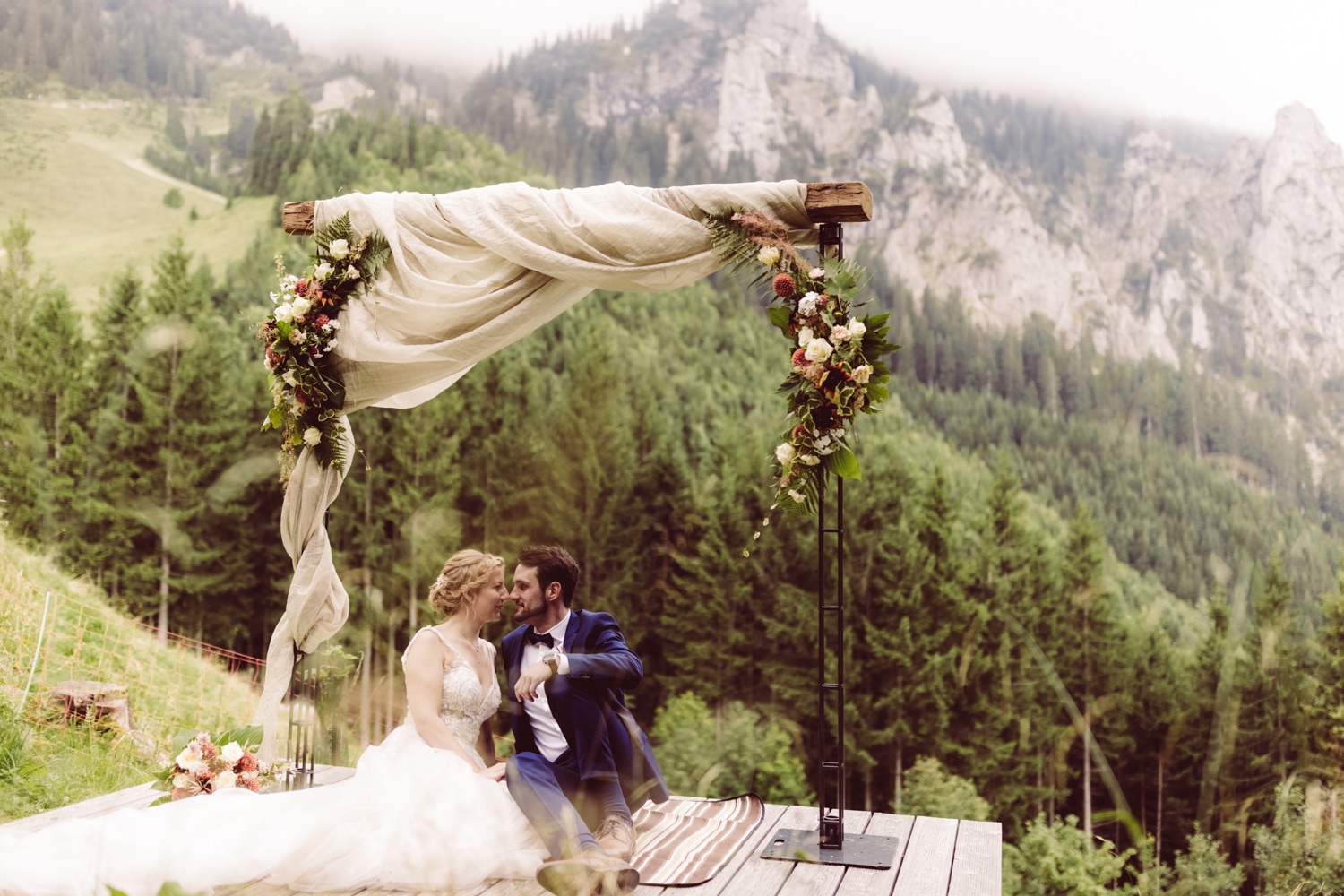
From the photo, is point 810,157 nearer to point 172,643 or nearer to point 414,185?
point 414,185

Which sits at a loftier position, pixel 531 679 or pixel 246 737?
pixel 531 679

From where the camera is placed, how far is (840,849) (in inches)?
149

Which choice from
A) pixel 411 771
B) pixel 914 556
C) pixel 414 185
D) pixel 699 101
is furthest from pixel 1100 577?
pixel 699 101

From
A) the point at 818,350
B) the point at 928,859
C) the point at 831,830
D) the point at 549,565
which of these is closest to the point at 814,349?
the point at 818,350

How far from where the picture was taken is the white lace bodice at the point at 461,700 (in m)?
3.51

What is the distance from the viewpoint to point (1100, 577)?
24594 millimetres

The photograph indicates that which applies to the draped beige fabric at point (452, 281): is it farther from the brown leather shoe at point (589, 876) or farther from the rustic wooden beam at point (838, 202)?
the brown leather shoe at point (589, 876)

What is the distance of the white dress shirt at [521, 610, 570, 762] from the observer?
3.74 m

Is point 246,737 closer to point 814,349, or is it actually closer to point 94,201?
point 814,349

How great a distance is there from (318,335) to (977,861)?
10.5ft

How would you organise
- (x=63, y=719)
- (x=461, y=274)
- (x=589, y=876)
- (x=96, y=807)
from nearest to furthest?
1. (x=589, y=876)
2. (x=96, y=807)
3. (x=461, y=274)
4. (x=63, y=719)

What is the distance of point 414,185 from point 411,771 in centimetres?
4767

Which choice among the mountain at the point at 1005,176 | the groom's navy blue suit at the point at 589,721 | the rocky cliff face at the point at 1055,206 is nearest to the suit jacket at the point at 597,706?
the groom's navy blue suit at the point at 589,721

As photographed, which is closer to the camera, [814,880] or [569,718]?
[814,880]
